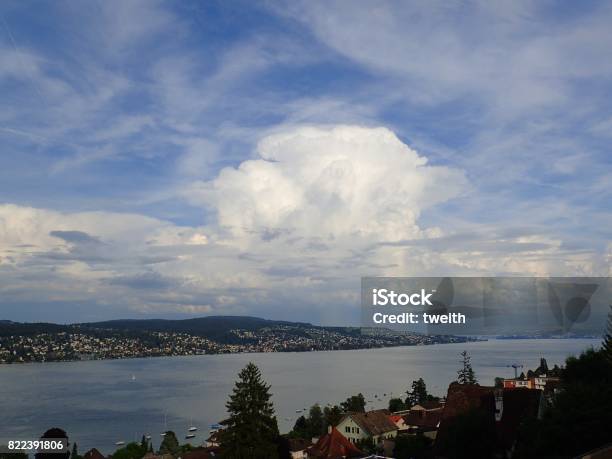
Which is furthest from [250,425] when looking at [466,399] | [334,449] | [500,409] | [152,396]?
[152,396]

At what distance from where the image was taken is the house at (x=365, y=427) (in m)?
39.4

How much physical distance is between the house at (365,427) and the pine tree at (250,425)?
14.8 m

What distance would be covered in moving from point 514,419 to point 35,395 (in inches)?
3648

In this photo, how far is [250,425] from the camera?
25062 millimetres

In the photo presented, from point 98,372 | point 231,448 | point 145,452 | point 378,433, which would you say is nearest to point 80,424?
point 145,452

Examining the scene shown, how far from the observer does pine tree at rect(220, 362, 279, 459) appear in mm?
24844

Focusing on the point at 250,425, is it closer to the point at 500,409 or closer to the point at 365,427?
the point at 500,409

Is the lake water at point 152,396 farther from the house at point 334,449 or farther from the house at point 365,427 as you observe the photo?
the house at point 334,449

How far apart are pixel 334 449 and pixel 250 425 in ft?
32.1

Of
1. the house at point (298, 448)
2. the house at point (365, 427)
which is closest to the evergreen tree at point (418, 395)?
the house at point (365, 427)

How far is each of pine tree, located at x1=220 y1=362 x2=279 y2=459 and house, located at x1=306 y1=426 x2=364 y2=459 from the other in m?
7.71

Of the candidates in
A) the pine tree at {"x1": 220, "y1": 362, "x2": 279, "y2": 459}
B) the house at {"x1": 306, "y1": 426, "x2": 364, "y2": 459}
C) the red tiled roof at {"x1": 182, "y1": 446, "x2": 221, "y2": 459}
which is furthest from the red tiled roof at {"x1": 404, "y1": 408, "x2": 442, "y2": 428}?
the pine tree at {"x1": 220, "y1": 362, "x2": 279, "y2": 459}

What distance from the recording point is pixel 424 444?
28.2m

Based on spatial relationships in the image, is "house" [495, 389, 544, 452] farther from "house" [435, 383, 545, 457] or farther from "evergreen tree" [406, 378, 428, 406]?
"evergreen tree" [406, 378, 428, 406]
